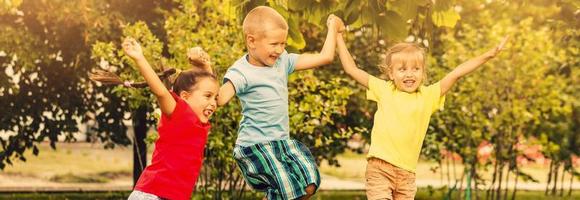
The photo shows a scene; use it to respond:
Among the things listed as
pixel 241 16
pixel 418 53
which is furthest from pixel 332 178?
pixel 418 53

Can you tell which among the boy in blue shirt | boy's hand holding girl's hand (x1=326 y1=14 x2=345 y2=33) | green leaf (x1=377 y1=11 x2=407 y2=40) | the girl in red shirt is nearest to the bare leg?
the boy in blue shirt

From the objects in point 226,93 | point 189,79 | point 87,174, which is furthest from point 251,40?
point 87,174

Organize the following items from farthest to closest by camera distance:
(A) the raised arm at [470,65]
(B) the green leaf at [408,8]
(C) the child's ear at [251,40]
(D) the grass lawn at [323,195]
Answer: (D) the grass lawn at [323,195]
(B) the green leaf at [408,8]
(A) the raised arm at [470,65]
(C) the child's ear at [251,40]

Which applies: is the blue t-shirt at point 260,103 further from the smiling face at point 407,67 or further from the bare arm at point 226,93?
the smiling face at point 407,67

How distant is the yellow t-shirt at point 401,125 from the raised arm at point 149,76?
1.46 meters

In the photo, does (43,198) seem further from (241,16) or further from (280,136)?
(280,136)

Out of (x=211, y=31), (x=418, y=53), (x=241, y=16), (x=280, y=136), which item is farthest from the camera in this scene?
(x=211, y=31)

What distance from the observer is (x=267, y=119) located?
538cm

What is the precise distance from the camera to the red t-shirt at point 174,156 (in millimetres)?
4980

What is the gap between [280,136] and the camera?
5414 mm

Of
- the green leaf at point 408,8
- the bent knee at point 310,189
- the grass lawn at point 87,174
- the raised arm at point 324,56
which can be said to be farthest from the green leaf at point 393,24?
the grass lawn at point 87,174

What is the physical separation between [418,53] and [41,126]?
925 cm

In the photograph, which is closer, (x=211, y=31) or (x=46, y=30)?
(x=211, y=31)

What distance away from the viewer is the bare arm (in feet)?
17.1
